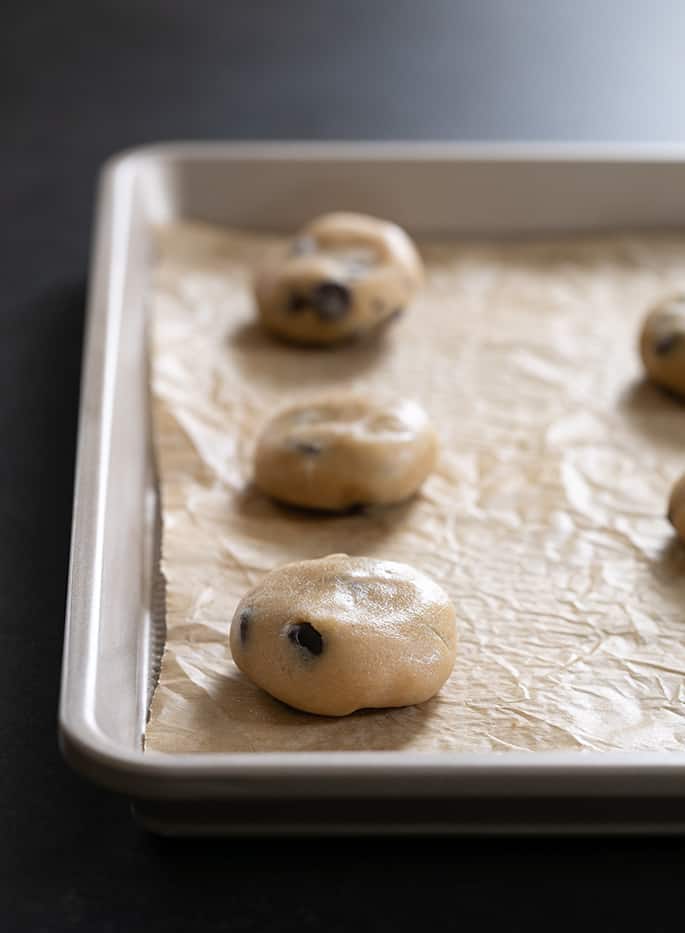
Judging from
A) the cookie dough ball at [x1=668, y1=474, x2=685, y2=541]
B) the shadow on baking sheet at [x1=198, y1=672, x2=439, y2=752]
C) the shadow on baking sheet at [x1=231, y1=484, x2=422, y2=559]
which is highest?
the cookie dough ball at [x1=668, y1=474, x2=685, y2=541]

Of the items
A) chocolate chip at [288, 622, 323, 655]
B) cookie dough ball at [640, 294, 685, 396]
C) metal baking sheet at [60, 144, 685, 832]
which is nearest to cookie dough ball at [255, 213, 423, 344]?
metal baking sheet at [60, 144, 685, 832]

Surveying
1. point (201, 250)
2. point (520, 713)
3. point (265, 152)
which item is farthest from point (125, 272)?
point (520, 713)

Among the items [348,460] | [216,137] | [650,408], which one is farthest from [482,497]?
[216,137]

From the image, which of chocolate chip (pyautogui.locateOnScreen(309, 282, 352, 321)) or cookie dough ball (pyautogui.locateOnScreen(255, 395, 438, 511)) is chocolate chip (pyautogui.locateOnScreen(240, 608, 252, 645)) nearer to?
cookie dough ball (pyautogui.locateOnScreen(255, 395, 438, 511))

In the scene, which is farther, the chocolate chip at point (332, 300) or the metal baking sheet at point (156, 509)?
the chocolate chip at point (332, 300)

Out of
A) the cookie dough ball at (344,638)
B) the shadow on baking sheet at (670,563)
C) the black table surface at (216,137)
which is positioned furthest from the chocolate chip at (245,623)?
the shadow on baking sheet at (670,563)

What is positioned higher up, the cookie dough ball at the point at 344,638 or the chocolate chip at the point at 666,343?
the chocolate chip at the point at 666,343

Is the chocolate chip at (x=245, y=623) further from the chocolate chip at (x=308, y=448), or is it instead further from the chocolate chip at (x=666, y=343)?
the chocolate chip at (x=666, y=343)
